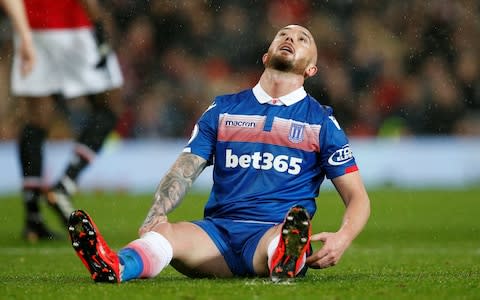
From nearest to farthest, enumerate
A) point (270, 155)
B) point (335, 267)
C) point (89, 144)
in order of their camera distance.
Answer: point (270, 155)
point (335, 267)
point (89, 144)

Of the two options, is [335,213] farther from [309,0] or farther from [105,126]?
[309,0]

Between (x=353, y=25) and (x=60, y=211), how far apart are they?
1006 cm

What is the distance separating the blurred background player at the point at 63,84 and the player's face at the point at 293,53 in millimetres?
3588

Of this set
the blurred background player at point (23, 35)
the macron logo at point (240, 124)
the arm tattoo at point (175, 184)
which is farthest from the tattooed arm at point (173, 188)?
the blurred background player at point (23, 35)

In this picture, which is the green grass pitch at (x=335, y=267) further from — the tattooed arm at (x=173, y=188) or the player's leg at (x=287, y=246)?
the tattooed arm at (x=173, y=188)

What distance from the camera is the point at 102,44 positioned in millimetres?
9281

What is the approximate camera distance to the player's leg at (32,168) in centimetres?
872

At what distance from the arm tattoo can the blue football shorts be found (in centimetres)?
20

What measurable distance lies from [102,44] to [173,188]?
14.0ft

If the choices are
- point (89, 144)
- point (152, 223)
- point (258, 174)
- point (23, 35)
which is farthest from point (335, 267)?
point (89, 144)

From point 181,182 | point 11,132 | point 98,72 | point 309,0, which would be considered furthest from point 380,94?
point 181,182

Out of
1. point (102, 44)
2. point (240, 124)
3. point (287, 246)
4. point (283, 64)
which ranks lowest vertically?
point (287, 246)

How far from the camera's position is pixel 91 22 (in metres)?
9.26

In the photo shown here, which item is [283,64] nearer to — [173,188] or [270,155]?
[270,155]
